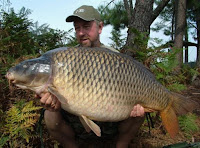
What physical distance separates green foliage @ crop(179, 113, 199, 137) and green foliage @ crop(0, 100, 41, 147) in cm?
172

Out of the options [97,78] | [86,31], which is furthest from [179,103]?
[86,31]

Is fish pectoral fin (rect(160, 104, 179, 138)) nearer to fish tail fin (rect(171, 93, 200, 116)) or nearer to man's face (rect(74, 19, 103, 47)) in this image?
fish tail fin (rect(171, 93, 200, 116))

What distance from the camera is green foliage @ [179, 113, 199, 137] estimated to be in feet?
8.39

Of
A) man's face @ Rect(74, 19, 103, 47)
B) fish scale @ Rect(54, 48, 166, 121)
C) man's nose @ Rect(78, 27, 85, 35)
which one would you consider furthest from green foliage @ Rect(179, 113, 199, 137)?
man's nose @ Rect(78, 27, 85, 35)

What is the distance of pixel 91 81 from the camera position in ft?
4.53

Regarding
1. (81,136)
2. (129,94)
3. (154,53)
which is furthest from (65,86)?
(154,53)

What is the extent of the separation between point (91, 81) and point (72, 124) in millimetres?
744

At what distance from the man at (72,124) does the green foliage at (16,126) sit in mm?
157

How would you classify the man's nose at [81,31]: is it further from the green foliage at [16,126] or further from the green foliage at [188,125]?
the green foliage at [188,125]

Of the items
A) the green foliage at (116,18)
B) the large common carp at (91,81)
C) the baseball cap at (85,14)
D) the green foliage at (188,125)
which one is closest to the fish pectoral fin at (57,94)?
the large common carp at (91,81)

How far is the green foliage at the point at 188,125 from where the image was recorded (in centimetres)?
256

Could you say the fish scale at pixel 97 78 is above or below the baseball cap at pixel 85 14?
below

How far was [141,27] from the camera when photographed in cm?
351

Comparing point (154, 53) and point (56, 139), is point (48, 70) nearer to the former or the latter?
point (56, 139)
